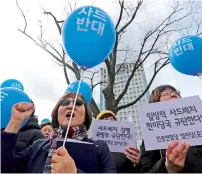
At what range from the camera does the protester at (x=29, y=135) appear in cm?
186

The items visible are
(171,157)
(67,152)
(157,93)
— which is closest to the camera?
(67,152)

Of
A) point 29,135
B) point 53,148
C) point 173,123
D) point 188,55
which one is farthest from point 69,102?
point 188,55

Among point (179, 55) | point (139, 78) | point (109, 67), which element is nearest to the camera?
point (179, 55)

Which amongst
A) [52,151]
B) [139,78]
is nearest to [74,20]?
[52,151]

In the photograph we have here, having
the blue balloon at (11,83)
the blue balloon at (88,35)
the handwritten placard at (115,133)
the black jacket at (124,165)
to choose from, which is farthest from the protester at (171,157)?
the blue balloon at (11,83)

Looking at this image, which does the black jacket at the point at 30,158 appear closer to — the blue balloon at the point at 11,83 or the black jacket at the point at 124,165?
the black jacket at the point at 124,165

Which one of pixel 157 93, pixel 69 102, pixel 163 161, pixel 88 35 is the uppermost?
pixel 88 35

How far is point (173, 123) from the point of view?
5.25 feet

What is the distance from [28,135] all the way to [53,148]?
2.30 feet

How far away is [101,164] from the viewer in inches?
54.0

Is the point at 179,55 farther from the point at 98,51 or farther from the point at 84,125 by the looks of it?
the point at 84,125

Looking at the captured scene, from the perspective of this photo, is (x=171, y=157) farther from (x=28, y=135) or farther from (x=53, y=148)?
(x=28, y=135)

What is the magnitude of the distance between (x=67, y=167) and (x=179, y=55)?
8.15 ft

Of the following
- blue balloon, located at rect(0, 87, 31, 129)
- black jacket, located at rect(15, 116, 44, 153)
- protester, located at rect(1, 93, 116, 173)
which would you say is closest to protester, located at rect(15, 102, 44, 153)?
black jacket, located at rect(15, 116, 44, 153)
